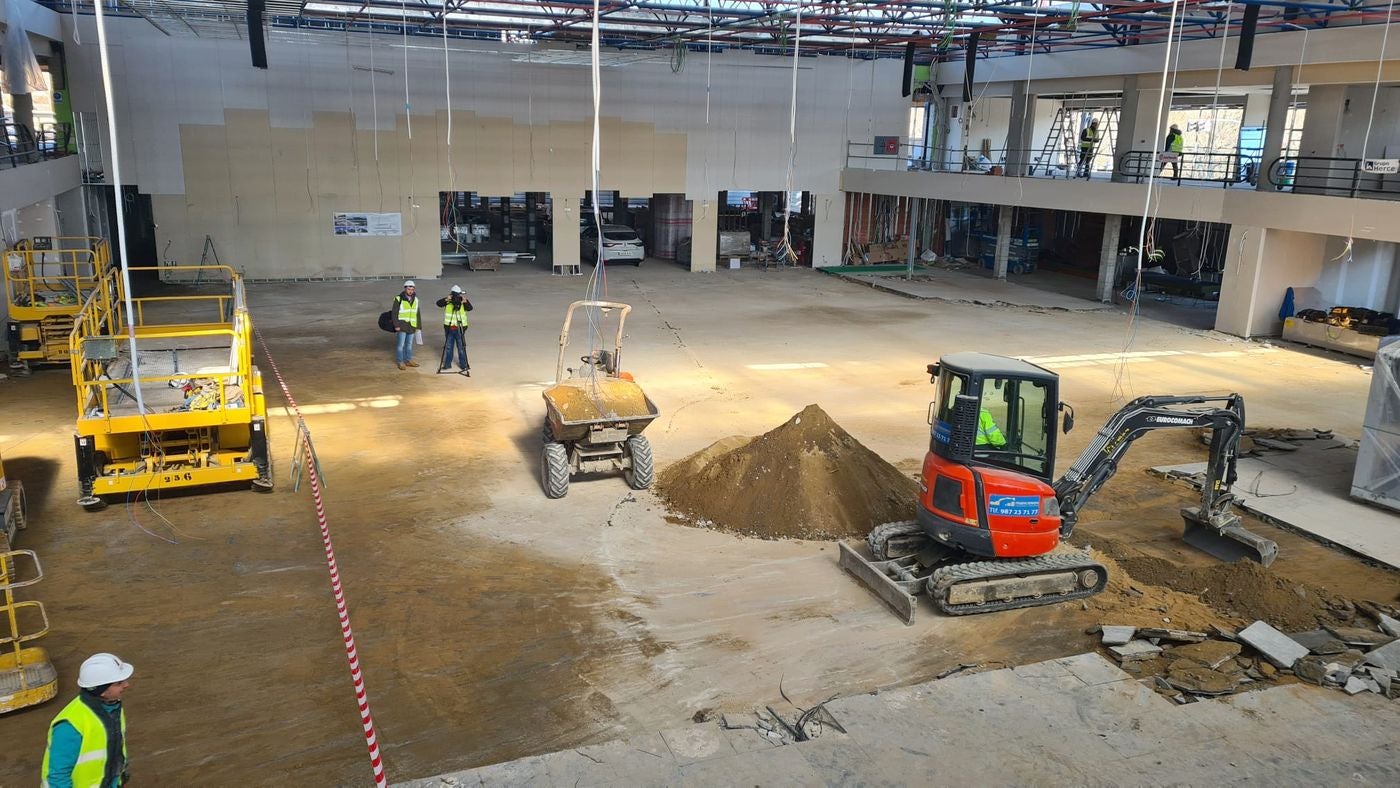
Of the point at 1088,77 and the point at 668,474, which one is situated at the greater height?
the point at 1088,77

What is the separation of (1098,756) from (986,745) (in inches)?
30.2

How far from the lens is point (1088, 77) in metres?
27.5

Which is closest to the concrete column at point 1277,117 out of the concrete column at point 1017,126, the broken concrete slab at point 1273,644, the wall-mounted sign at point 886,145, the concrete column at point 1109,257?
the concrete column at point 1109,257

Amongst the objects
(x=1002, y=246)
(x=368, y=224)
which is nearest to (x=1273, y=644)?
(x=1002, y=246)

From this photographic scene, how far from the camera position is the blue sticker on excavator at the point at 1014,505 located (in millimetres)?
8789

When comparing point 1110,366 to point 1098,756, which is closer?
point 1098,756

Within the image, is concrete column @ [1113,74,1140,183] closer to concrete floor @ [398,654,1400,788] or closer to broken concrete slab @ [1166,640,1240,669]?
broken concrete slab @ [1166,640,1240,669]

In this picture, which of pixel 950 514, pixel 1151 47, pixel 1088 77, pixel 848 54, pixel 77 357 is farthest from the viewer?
pixel 848 54

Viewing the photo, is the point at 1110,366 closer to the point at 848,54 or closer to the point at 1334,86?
the point at 1334,86

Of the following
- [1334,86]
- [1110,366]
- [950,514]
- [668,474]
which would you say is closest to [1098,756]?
[950,514]

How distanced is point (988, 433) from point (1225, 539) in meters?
3.70

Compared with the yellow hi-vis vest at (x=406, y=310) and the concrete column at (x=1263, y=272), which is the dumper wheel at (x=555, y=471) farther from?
the concrete column at (x=1263, y=272)

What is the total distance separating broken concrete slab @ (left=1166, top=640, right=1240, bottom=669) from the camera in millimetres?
8188

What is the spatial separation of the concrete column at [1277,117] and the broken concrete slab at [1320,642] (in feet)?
55.7
